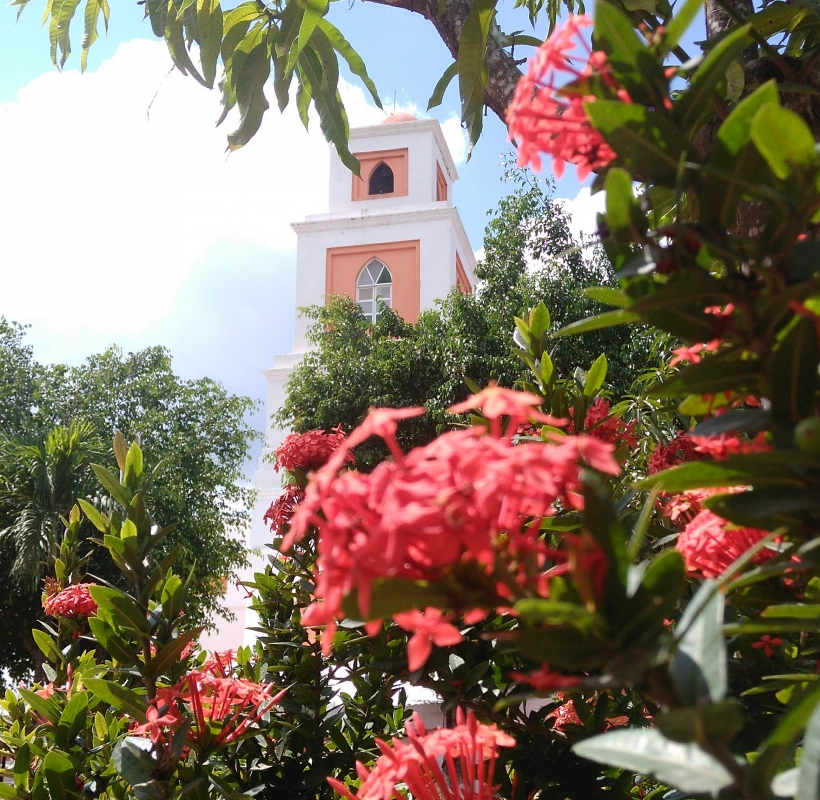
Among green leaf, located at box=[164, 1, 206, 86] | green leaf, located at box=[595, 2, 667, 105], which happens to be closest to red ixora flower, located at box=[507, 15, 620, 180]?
green leaf, located at box=[595, 2, 667, 105]

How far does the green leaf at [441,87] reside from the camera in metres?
2.05

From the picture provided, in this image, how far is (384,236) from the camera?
58.3 feet

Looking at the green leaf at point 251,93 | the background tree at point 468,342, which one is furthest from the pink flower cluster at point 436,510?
the background tree at point 468,342

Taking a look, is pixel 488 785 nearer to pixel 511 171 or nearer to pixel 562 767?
pixel 562 767

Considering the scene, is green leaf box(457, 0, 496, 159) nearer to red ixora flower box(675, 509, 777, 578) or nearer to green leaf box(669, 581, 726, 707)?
red ixora flower box(675, 509, 777, 578)

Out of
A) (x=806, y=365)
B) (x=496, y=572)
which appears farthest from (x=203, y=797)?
(x=806, y=365)

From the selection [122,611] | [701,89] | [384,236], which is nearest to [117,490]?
[122,611]

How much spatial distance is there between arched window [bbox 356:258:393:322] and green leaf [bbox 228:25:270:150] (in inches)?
604

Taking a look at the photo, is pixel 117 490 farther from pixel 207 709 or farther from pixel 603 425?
pixel 603 425

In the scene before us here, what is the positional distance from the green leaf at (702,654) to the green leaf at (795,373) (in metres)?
0.14

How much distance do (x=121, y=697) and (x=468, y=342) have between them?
34.4 ft

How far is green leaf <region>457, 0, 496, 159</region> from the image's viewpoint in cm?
159

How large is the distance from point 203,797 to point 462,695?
0.35 m

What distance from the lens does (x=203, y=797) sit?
39.0 inches
